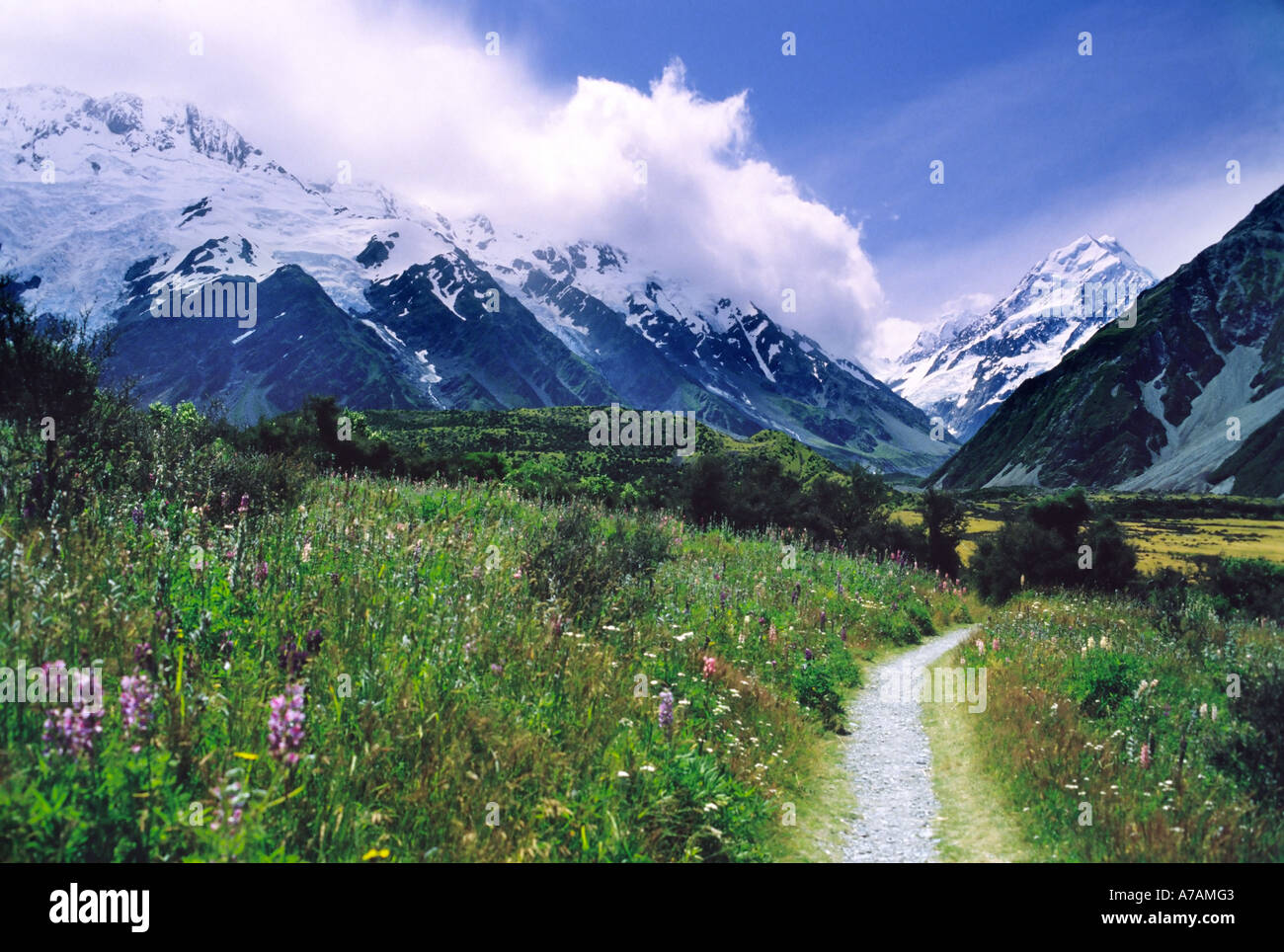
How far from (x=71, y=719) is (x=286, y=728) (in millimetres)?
918

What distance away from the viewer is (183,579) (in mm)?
5293

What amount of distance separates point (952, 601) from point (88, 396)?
76.6 ft

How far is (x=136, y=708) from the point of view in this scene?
10.9 feet

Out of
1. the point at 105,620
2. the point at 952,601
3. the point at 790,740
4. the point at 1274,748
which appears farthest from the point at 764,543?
the point at 105,620

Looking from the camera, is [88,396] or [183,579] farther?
[88,396]

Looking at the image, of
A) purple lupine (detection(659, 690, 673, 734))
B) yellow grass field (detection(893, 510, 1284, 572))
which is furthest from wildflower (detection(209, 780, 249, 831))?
yellow grass field (detection(893, 510, 1284, 572))

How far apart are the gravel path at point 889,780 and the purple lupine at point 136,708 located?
5097 millimetres

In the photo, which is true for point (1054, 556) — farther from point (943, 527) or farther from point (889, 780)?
point (889, 780)

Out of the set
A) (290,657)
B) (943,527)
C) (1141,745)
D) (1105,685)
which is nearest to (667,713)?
(290,657)

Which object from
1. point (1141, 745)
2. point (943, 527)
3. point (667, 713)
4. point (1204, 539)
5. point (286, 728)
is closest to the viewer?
point (286, 728)

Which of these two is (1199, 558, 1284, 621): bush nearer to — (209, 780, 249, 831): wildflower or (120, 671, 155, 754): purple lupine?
(209, 780, 249, 831): wildflower

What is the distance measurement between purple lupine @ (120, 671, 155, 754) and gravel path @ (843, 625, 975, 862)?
5097mm
